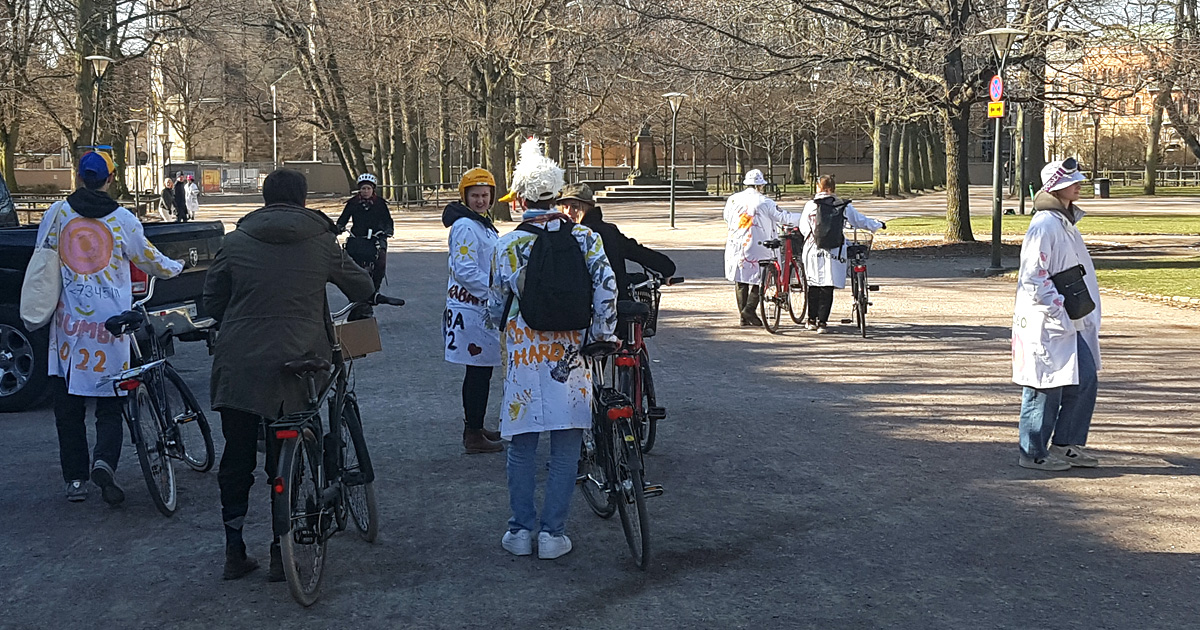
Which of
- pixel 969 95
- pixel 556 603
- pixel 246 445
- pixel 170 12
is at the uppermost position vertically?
pixel 170 12

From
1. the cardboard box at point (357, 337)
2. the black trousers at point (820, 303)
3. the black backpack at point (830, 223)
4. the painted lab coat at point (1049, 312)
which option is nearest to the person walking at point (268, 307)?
the cardboard box at point (357, 337)

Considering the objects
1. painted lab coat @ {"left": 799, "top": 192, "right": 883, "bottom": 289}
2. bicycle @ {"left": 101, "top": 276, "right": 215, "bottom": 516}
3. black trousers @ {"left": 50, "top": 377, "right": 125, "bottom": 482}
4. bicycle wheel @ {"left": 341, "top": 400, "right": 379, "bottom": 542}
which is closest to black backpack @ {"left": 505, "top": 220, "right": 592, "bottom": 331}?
bicycle wheel @ {"left": 341, "top": 400, "right": 379, "bottom": 542}

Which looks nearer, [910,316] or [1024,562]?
[1024,562]

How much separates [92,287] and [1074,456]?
5.41m

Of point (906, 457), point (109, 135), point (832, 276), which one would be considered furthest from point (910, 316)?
point (109, 135)

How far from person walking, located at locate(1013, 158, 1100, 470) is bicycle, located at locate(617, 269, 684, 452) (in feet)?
6.69

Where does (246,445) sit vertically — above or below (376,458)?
above

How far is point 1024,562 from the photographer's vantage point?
5.64 meters

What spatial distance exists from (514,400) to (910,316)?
34.1 ft

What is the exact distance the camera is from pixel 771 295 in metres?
14.0

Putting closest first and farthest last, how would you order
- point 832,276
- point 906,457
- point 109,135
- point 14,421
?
point 906,457 < point 14,421 < point 832,276 < point 109,135

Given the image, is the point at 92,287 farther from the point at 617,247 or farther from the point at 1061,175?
the point at 1061,175

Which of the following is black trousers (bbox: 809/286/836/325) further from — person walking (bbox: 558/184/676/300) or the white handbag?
the white handbag

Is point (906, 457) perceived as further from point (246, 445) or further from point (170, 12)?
point (170, 12)
